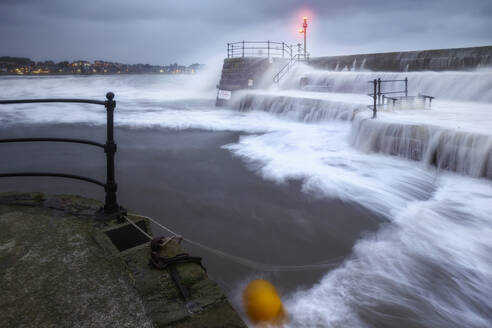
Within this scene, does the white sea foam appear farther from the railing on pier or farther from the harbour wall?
the railing on pier

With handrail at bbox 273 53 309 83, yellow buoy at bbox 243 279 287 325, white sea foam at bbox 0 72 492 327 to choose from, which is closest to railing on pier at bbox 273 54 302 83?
handrail at bbox 273 53 309 83

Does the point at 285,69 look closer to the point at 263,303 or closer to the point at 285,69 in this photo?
the point at 285,69

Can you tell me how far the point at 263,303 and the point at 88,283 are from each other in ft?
6.63

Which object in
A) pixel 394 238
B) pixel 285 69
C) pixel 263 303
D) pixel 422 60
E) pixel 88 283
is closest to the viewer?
pixel 88 283

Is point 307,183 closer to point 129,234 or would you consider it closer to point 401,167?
point 401,167

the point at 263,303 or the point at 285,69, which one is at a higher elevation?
the point at 285,69

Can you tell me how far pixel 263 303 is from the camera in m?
3.58

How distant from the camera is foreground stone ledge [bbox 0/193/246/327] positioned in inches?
73.3

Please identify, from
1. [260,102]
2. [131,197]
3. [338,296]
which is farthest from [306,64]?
[338,296]

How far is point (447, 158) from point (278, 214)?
418cm

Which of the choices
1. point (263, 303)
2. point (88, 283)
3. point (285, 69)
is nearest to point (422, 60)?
point (285, 69)

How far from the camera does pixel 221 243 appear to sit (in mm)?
4766

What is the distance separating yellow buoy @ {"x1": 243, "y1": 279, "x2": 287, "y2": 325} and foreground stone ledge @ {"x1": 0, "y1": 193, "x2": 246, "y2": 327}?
3.71 feet

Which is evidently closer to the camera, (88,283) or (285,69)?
(88,283)
